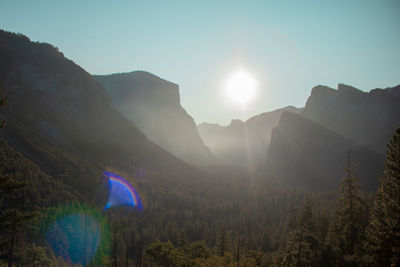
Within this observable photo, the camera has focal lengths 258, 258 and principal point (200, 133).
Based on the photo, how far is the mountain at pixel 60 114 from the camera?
124m

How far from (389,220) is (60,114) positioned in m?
169

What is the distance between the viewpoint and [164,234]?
84.6 m

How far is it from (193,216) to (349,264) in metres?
Result: 91.2

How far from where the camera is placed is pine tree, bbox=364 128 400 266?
19750 mm

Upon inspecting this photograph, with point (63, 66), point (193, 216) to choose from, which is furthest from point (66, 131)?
point (193, 216)

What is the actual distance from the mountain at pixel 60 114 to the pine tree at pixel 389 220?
351 ft

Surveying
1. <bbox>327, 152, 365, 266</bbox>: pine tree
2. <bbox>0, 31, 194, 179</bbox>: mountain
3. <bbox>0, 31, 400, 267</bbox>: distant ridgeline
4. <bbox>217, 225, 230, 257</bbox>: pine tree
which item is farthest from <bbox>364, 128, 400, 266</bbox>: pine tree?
<bbox>0, 31, 194, 179</bbox>: mountain

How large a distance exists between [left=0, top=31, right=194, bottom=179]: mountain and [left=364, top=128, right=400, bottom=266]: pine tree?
107 m

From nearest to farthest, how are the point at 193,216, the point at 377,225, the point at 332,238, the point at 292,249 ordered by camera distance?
1. the point at 377,225
2. the point at 292,249
3. the point at 332,238
4. the point at 193,216

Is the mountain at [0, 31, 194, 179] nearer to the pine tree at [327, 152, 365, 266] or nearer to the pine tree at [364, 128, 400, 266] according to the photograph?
the pine tree at [327, 152, 365, 266]

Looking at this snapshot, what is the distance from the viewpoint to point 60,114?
156 m

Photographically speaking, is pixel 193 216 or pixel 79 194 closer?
pixel 79 194

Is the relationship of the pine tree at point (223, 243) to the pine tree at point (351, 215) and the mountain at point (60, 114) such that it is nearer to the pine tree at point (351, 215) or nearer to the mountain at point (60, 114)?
the pine tree at point (351, 215)

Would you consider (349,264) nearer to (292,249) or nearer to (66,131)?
(292,249)
